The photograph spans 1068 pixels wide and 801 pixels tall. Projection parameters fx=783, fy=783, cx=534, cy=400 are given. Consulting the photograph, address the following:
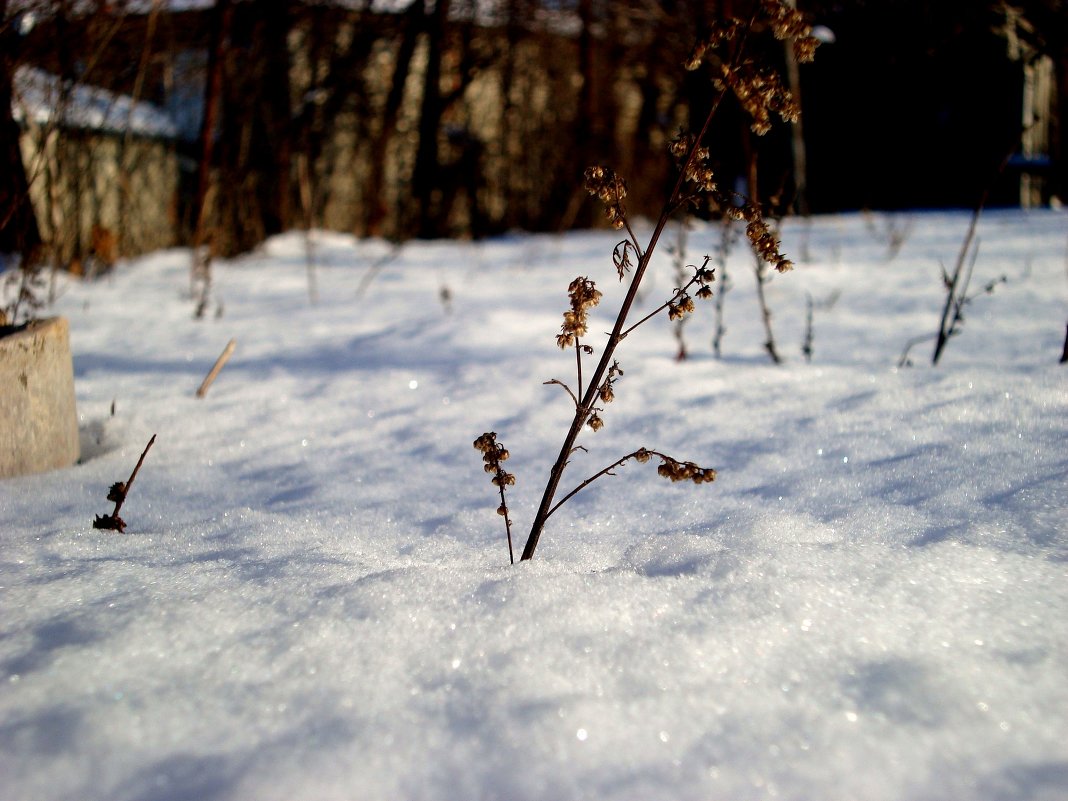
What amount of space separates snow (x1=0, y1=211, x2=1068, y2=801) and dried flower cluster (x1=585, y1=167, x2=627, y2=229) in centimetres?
62

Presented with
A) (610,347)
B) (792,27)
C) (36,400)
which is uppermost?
(792,27)

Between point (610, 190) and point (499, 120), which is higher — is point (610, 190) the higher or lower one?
the lower one

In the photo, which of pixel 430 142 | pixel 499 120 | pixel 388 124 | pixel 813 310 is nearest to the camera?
pixel 813 310

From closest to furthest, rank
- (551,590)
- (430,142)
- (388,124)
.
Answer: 1. (551,590)
2. (388,124)
3. (430,142)

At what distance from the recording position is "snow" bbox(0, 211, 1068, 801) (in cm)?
93

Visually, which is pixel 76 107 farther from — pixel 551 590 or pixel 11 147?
pixel 551 590

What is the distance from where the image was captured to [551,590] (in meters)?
1.28

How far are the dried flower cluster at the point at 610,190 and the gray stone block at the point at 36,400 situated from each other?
1.44 meters

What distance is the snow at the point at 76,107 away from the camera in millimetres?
3671

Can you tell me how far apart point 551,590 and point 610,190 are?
681 millimetres

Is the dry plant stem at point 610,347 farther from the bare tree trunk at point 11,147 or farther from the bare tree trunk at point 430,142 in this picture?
the bare tree trunk at point 430,142

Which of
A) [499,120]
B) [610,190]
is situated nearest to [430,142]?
[499,120]

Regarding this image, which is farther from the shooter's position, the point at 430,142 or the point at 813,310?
the point at 430,142

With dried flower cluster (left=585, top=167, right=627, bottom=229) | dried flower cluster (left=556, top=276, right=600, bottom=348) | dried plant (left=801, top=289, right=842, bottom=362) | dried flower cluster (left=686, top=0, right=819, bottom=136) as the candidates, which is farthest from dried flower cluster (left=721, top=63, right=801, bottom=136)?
dried plant (left=801, top=289, right=842, bottom=362)
